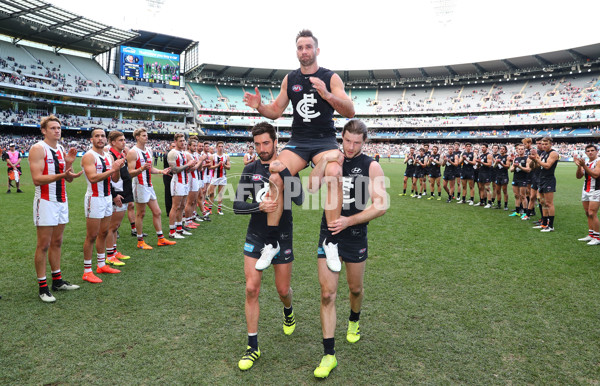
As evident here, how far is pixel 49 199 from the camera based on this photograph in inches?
197

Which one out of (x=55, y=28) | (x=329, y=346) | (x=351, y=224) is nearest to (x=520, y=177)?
(x=351, y=224)

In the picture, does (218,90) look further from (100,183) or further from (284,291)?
(284,291)

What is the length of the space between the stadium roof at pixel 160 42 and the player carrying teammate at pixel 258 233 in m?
72.3

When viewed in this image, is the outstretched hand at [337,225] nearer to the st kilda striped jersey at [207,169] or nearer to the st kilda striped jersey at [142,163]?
the st kilda striped jersey at [142,163]

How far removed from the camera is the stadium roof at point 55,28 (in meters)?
43.8

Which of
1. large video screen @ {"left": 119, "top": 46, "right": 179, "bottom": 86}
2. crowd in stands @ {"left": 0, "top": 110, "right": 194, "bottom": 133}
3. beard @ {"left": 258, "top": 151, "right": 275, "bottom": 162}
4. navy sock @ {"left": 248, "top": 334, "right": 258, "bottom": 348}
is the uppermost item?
large video screen @ {"left": 119, "top": 46, "right": 179, "bottom": 86}

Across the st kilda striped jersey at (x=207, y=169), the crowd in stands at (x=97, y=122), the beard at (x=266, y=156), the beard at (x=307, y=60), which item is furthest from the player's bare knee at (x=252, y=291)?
the crowd in stands at (x=97, y=122)

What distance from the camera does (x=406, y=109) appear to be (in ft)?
A: 245

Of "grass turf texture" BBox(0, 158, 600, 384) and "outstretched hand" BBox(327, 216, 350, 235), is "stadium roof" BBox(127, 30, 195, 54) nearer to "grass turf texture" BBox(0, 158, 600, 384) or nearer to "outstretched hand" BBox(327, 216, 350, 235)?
"grass turf texture" BBox(0, 158, 600, 384)

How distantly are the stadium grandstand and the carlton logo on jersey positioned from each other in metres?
51.8

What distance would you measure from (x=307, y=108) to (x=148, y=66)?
73395mm

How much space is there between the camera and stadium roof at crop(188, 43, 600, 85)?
58.3 m

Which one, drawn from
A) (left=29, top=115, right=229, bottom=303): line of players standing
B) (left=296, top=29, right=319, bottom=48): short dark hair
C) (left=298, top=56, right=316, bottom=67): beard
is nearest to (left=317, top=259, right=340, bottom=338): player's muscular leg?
(left=298, top=56, right=316, bottom=67): beard

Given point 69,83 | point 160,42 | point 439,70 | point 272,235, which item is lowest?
point 272,235
